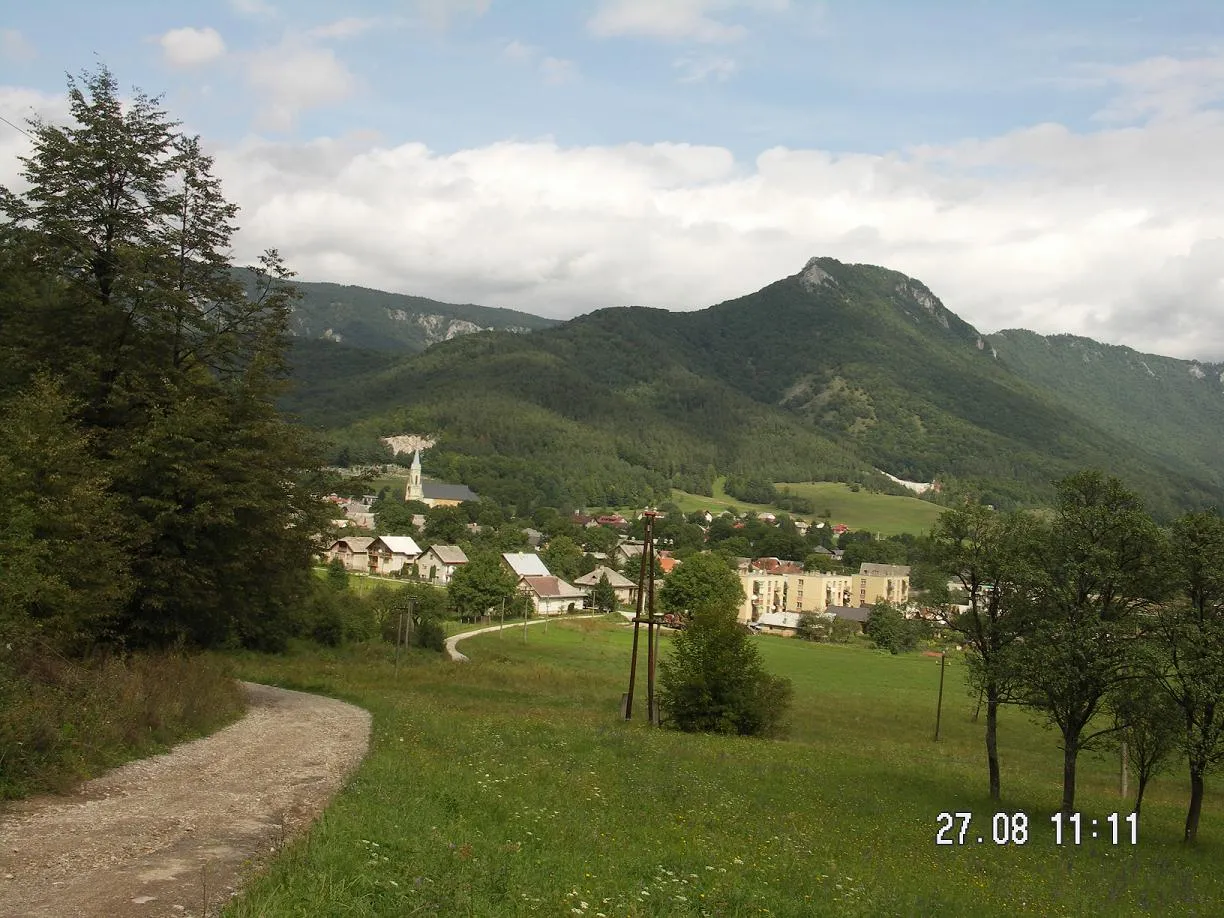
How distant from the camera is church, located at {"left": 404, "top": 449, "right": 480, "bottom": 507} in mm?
181500

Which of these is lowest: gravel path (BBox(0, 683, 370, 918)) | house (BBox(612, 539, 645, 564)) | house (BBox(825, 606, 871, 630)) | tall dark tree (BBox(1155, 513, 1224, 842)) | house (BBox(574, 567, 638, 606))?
house (BBox(825, 606, 871, 630))

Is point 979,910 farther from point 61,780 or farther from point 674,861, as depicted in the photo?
point 61,780

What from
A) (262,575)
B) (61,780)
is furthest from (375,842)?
(262,575)

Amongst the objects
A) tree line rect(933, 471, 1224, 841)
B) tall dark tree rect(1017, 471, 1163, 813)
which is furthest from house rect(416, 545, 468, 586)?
tall dark tree rect(1017, 471, 1163, 813)

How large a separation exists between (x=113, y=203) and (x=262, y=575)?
1063cm

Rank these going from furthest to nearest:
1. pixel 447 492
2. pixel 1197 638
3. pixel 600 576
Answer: pixel 447 492 < pixel 600 576 < pixel 1197 638

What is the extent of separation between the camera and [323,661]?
126ft

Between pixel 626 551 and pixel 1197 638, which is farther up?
pixel 1197 638

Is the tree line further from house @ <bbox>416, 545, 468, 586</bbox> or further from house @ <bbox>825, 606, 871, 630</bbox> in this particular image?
house @ <bbox>416, 545, 468, 586</bbox>

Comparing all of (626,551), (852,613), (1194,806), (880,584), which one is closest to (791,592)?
(852,613)

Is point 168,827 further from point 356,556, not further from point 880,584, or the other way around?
point 880,584

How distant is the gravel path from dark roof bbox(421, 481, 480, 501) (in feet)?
559

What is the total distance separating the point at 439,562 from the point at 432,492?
223 feet

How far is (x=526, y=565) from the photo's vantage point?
113062 millimetres
